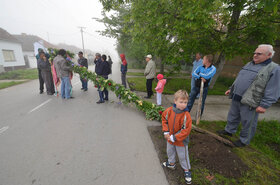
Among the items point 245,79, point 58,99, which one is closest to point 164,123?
point 245,79

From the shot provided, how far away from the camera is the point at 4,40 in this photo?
17.4 meters

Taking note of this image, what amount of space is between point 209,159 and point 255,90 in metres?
1.56

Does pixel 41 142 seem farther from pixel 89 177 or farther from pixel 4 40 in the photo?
pixel 4 40

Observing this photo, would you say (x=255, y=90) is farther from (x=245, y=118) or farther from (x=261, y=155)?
(x=261, y=155)

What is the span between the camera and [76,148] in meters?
2.87

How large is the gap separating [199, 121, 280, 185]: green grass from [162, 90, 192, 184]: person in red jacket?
61 centimetres

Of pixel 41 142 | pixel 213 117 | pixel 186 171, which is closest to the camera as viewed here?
pixel 186 171

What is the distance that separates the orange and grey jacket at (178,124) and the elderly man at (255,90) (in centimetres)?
152

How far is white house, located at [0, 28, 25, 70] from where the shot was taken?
1714cm

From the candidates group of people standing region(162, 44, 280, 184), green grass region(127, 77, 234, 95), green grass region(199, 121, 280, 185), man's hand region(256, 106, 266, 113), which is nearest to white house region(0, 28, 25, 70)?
green grass region(127, 77, 234, 95)

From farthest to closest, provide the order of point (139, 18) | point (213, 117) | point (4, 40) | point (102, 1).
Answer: point (4, 40)
point (102, 1)
point (139, 18)
point (213, 117)

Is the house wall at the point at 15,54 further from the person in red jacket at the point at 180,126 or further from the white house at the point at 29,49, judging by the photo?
the person in red jacket at the point at 180,126

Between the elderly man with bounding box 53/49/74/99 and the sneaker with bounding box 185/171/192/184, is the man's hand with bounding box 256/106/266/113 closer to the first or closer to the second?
the sneaker with bounding box 185/171/192/184

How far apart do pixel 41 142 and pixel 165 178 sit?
2869 millimetres
